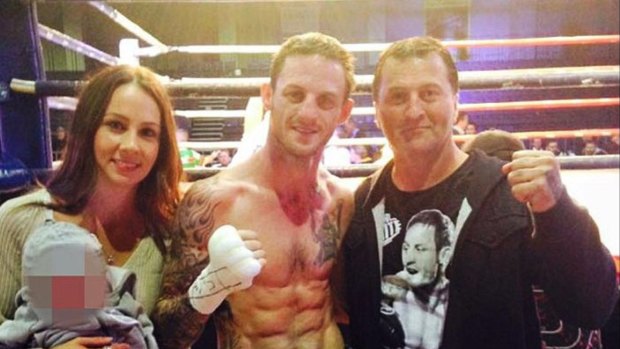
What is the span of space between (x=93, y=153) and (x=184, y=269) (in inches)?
11.7

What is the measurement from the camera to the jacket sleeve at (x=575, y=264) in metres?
0.96

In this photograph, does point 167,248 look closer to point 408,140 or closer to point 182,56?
point 408,140

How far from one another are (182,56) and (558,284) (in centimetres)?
136

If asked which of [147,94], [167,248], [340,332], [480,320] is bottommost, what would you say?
[340,332]

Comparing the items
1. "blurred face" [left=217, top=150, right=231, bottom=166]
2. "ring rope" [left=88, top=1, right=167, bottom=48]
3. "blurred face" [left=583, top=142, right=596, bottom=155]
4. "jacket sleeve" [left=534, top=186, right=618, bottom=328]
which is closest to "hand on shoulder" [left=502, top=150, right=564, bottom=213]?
"jacket sleeve" [left=534, top=186, right=618, bottom=328]

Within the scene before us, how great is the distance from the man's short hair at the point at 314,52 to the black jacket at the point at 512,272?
366mm

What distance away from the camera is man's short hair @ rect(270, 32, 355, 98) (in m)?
1.22

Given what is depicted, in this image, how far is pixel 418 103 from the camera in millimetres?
1083

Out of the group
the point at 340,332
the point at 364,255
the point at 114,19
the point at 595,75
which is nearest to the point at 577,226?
the point at 364,255

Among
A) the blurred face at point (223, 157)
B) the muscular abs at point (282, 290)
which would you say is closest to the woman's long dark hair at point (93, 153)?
the muscular abs at point (282, 290)

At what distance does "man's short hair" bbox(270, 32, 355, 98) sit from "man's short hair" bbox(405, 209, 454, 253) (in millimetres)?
331

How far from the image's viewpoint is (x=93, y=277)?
81 centimetres

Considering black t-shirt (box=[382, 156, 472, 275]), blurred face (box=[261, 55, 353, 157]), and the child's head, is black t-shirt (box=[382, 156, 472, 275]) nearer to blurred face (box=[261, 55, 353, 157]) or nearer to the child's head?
blurred face (box=[261, 55, 353, 157])

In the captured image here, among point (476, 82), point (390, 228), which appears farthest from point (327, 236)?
point (476, 82)
